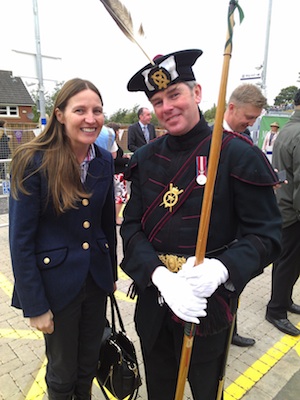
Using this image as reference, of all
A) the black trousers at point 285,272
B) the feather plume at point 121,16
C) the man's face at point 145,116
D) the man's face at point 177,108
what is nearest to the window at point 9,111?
the man's face at point 145,116

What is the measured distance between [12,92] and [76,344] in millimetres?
31794

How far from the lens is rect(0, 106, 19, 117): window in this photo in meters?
28.5

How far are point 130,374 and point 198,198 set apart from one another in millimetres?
1172

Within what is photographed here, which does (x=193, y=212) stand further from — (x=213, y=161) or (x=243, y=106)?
(x=243, y=106)

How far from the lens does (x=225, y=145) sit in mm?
1498

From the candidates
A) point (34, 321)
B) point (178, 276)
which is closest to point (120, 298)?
point (34, 321)

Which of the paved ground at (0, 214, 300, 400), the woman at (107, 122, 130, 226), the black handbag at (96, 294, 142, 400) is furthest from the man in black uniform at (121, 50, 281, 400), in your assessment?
the woman at (107, 122, 130, 226)

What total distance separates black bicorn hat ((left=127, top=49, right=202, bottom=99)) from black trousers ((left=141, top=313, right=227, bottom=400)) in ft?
3.87

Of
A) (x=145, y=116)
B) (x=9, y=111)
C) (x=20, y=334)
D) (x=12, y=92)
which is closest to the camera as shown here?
(x=20, y=334)

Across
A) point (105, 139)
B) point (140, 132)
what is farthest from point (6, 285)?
point (140, 132)

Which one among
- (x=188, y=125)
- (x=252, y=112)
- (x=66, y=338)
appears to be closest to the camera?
(x=188, y=125)

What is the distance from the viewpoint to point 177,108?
1.51 m

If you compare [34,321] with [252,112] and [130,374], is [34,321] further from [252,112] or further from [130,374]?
[252,112]

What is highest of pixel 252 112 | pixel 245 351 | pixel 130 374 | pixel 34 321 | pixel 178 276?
pixel 252 112
